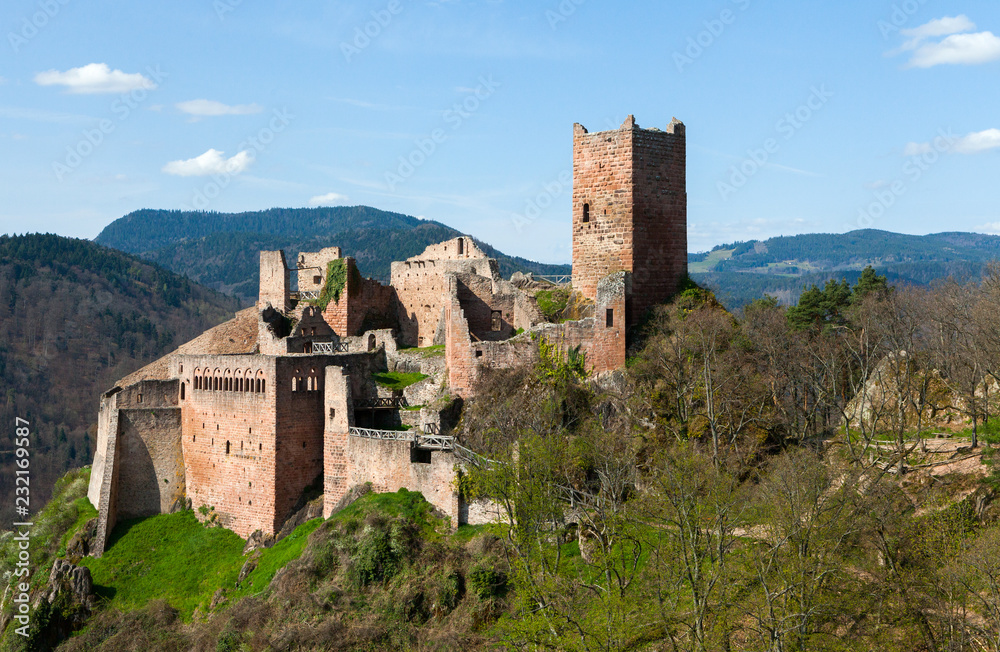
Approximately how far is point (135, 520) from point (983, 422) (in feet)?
114

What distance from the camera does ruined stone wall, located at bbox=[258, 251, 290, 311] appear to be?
54.4 m

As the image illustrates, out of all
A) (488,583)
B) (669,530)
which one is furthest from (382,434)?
(669,530)

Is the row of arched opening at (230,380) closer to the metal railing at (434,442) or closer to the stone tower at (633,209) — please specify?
the metal railing at (434,442)

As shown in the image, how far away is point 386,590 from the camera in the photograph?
107 ft

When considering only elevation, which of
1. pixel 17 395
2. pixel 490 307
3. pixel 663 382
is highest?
pixel 490 307

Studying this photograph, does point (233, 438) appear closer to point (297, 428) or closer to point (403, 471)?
point (297, 428)

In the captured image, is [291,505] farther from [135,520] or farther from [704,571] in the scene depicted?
[704,571]

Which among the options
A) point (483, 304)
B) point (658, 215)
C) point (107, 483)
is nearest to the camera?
point (658, 215)

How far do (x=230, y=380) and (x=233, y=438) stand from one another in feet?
8.14

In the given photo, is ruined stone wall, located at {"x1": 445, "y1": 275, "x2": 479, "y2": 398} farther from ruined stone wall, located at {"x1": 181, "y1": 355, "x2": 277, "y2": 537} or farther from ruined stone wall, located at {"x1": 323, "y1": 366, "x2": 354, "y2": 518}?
ruined stone wall, located at {"x1": 181, "y1": 355, "x2": 277, "y2": 537}

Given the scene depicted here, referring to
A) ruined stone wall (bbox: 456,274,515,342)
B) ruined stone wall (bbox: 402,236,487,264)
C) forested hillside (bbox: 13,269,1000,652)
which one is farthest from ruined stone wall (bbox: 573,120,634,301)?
ruined stone wall (bbox: 402,236,487,264)

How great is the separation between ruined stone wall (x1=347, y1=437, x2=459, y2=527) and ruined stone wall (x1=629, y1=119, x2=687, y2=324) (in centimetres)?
913

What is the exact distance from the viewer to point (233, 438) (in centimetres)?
4116

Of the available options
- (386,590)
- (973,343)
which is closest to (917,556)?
(973,343)
